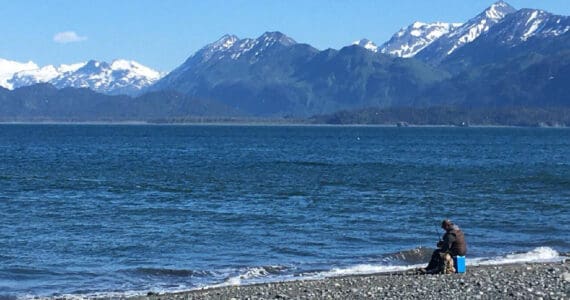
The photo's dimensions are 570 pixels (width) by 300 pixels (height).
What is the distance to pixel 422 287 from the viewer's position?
20.8 metres

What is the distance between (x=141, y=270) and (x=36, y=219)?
12605 millimetres

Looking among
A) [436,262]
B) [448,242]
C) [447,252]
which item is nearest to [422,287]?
[436,262]

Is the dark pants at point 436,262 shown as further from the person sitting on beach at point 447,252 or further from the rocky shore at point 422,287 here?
the rocky shore at point 422,287

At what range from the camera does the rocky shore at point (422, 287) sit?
19.7 metres

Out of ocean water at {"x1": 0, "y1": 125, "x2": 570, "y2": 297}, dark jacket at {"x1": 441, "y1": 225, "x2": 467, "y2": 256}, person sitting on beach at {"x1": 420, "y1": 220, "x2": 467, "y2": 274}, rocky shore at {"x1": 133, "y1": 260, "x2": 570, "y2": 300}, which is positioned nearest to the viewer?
rocky shore at {"x1": 133, "y1": 260, "x2": 570, "y2": 300}

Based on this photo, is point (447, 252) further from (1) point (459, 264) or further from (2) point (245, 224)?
(2) point (245, 224)

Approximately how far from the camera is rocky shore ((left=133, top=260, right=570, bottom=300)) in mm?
19688

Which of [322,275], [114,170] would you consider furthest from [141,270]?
[114,170]

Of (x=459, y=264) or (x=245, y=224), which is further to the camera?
(x=245, y=224)

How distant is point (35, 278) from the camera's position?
84.4 ft

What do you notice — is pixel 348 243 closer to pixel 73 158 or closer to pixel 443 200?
pixel 443 200

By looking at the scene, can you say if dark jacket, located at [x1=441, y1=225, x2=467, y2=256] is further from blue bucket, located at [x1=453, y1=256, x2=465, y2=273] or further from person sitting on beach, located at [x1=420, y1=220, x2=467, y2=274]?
blue bucket, located at [x1=453, y1=256, x2=465, y2=273]

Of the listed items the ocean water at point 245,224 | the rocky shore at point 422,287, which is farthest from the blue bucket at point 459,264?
the ocean water at point 245,224

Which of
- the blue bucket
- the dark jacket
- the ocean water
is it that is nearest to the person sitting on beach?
the dark jacket
